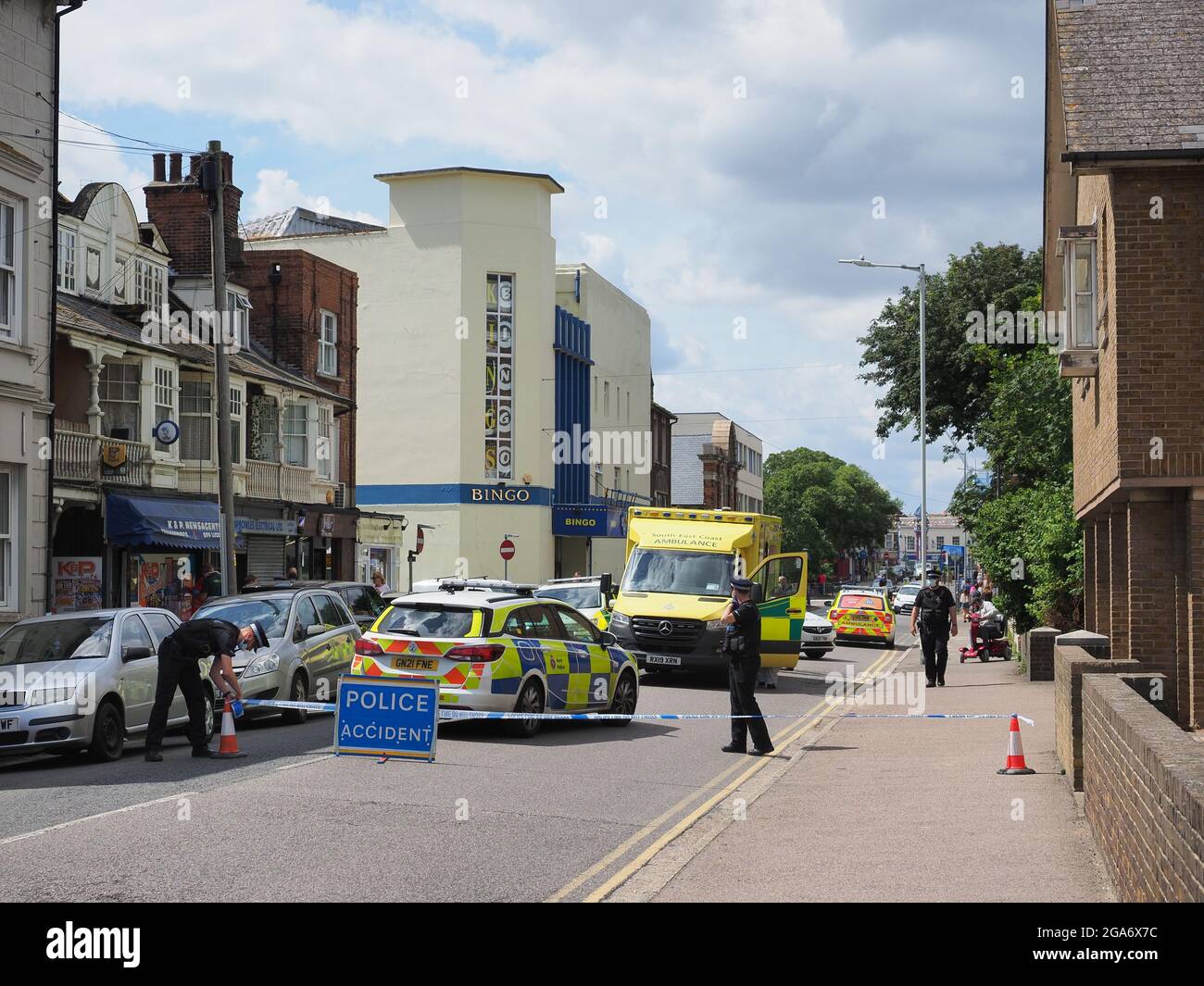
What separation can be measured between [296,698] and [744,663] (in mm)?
6106

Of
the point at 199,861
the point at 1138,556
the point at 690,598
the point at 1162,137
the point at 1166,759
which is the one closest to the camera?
the point at 1166,759

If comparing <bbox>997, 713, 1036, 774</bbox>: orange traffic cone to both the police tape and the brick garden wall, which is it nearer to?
the police tape

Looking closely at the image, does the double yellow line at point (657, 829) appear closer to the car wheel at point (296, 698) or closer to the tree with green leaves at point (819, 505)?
the car wheel at point (296, 698)

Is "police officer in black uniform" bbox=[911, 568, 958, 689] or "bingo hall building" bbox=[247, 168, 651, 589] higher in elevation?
"bingo hall building" bbox=[247, 168, 651, 589]

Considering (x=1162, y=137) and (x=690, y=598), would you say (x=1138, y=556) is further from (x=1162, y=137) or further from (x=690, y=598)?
(x=690, y=598)

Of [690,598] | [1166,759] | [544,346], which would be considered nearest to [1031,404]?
[690,598]

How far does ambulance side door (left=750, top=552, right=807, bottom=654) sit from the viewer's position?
24219mm

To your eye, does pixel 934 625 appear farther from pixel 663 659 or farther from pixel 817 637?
pixel 817 637

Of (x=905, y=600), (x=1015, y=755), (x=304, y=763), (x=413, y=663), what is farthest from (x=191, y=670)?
(x=905, y=600)

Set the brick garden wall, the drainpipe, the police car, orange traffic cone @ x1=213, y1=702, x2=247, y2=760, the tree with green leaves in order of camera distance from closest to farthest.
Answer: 1. the brick garden wall
2. orange traffic cone @ x1=213, y1=702, x2=247, y2=760
3. the police car
4. the drainpipe
5. the tree with green leaves

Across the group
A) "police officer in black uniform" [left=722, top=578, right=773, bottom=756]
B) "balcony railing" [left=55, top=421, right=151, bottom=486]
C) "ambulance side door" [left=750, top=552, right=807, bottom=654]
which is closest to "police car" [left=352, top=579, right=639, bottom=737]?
"police officer in black uniform" [left=722, top=578, right=773, bottom=756]

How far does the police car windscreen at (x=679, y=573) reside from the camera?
2397 cm

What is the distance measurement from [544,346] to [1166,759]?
53064 millimetres

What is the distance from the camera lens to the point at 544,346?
192 feet
